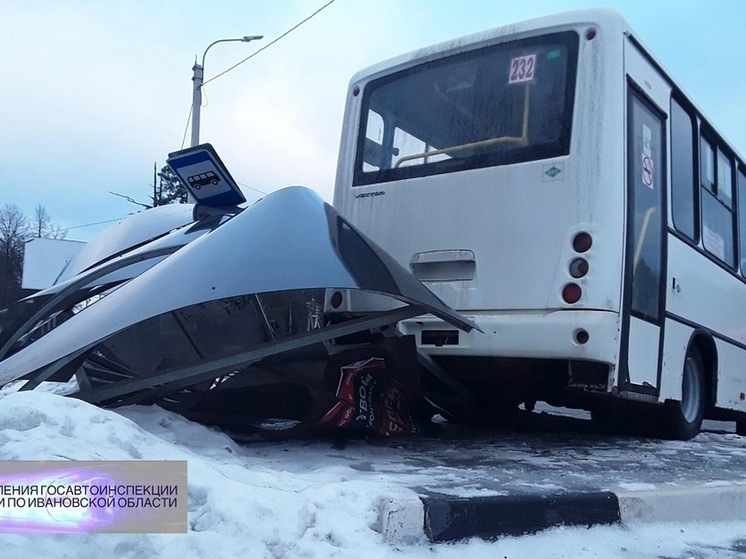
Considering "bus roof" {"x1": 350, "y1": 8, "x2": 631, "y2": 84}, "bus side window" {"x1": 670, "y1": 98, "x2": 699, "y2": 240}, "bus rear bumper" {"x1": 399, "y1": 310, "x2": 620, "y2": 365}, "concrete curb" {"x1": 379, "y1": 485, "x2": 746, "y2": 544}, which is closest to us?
"concrete curb" {"x1": 379, "y1": 485, "x2": 746, "y2": 544}

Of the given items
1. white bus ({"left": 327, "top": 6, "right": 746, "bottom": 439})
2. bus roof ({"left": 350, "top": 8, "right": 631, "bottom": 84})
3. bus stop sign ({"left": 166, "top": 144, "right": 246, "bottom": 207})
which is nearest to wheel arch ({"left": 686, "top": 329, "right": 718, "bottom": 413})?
white bus ({"left": 327, "top": 6, "right": 746, "bottom": 439})

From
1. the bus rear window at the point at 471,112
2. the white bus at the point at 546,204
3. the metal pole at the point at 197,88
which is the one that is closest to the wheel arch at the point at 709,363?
the white bus at the point at 546,204

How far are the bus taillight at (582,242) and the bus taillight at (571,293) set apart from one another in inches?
9.5

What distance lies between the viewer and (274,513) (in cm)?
268

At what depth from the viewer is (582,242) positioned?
483 cm

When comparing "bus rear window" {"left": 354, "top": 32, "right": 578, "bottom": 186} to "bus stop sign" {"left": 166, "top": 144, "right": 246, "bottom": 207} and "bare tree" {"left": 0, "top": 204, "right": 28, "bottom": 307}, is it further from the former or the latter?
"bare tree" {"left": 0, "top": 204, "right": 28, "bottom": 307}


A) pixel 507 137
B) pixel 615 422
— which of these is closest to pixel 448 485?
pixel 507 137

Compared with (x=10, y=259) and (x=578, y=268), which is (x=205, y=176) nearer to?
(x=578, y=268)

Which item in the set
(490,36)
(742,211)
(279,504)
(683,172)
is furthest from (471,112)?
(742,211)

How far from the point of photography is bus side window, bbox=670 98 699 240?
19.7 feet

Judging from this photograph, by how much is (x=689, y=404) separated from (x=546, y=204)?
107 inches

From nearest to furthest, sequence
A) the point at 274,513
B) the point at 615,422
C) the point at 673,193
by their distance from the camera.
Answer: the point at 274,513 < the point at 673,193 < the point at 615,422

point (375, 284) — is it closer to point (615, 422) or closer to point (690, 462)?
point (690, 462)

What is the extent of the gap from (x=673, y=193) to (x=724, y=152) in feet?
5.75
